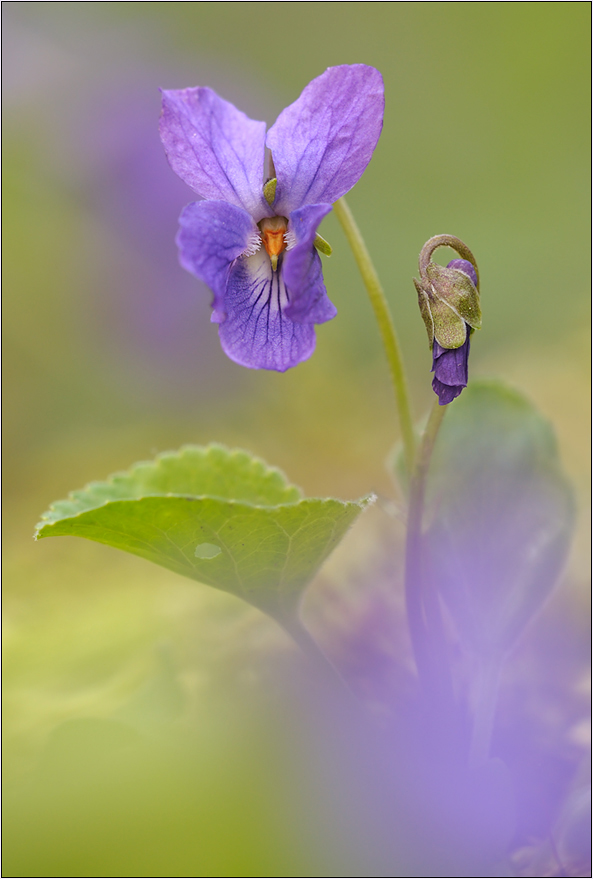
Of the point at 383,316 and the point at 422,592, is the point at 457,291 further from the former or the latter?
the point at 422,592

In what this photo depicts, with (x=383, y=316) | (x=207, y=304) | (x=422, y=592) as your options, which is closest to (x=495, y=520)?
(x=422, y=592)

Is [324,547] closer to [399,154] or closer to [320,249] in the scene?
[320,249]

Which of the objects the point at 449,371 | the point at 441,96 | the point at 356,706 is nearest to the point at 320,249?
the point at 449,371

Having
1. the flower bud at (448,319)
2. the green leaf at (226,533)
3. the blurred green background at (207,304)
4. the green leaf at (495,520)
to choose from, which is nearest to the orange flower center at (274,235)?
the flower bud at (448,319)

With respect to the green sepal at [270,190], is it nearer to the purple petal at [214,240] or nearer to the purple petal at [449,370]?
the purple petal at [214,240]

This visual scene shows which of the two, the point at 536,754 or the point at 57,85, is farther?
the point at 57,85

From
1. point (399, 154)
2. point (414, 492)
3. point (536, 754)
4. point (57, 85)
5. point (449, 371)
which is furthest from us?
point (399, 154)
